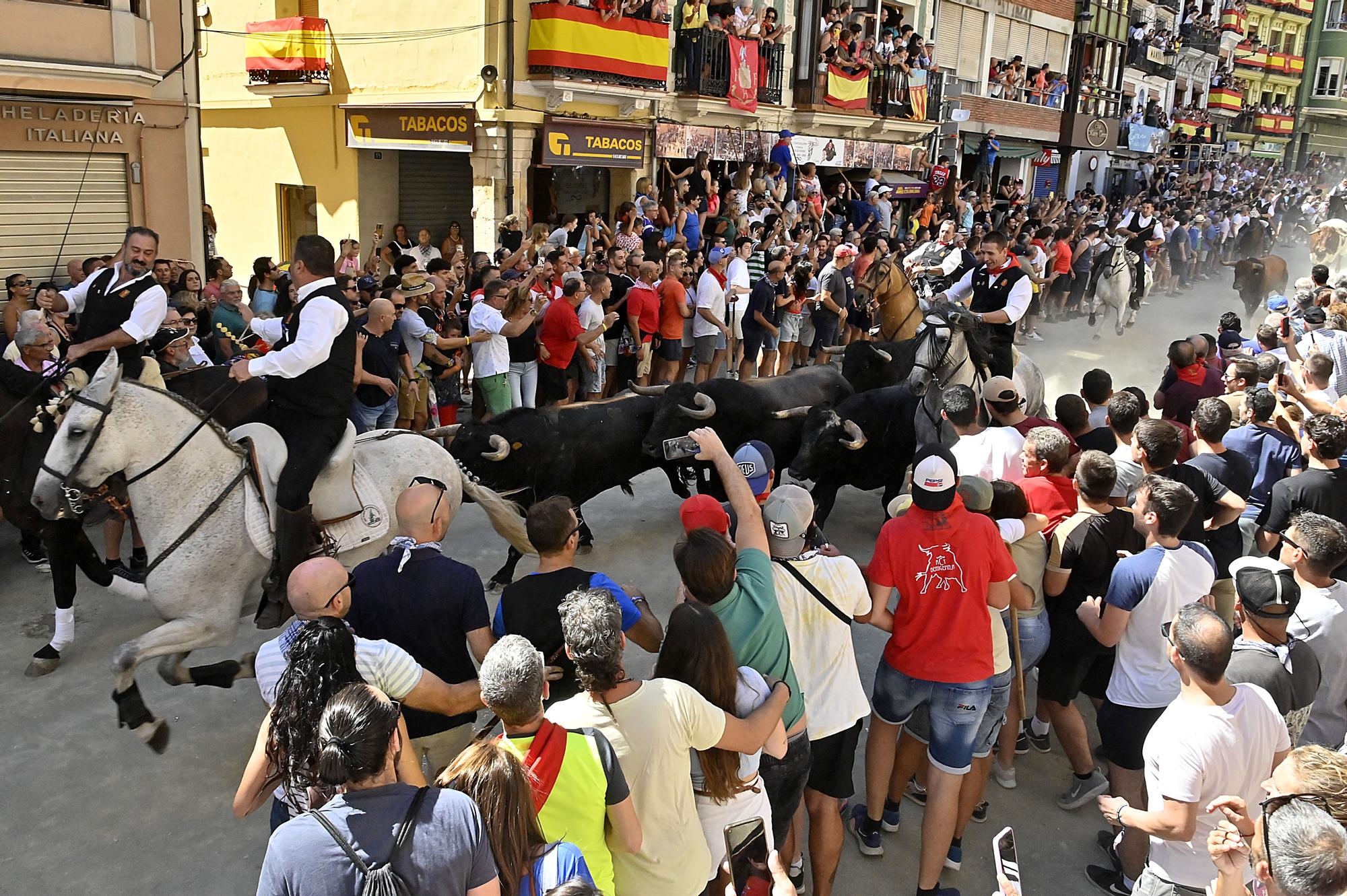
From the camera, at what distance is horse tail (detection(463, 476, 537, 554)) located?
20.0ft

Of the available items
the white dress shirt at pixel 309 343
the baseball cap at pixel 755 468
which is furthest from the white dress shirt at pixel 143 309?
the baseball cap at pixel 755 468

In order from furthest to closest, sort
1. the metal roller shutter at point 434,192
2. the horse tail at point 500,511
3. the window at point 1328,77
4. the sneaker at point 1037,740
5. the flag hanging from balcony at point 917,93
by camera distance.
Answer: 1. the window at point 1328,77
2. the flag hanging from balcony at point 917,93
3. the metal roller shutter at point 434,192
4. the horse tail at point 500,511
5. the sneaker at point 1037,740

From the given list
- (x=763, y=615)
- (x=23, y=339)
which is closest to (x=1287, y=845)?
(x=763, y=615)

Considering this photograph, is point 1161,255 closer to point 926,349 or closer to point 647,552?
point 926,349

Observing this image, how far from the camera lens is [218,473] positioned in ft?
16.7

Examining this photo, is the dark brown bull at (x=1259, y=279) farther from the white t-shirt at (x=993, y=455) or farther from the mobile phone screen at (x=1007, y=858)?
the mobile phone screen at (x=1007, y=858)

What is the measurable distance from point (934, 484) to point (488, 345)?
19.4ft

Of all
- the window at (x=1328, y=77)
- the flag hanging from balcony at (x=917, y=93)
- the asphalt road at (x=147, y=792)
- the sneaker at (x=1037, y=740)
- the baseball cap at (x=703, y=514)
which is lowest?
the asphalt road at (x=147, y=792)

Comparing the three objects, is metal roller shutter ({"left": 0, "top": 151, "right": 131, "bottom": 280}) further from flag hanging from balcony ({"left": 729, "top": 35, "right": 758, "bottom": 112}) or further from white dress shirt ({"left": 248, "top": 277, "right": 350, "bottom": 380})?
flag hanging from balcony ({"left": 729, "top": 35, "right": 758, "bottom": 112})

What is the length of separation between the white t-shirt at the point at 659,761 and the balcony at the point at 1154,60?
141ft

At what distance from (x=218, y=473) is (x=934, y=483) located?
Answer: 3.56 m

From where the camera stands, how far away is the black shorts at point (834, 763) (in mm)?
3918

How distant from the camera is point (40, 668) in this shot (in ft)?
18.9

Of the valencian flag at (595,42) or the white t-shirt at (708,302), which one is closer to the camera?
the white t-shirt at (708,302)
